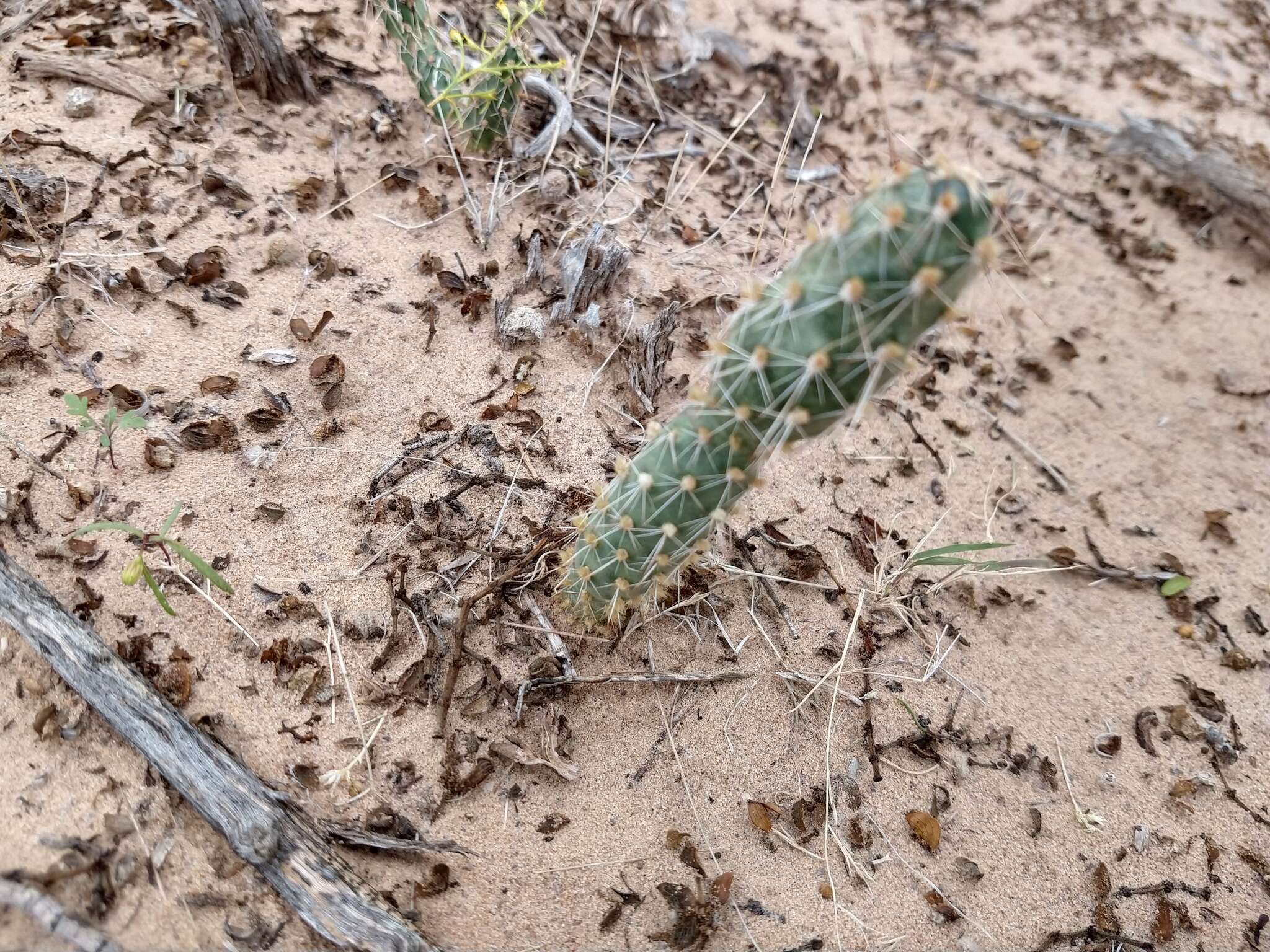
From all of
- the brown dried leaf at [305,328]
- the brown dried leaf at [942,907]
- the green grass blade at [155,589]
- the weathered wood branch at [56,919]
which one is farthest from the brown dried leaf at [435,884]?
the brown dried leaf at [305,328]

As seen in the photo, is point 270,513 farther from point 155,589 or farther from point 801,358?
point 801,358

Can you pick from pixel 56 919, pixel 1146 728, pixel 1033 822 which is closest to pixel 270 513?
pixel 56 919

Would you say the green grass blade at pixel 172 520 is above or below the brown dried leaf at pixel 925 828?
above

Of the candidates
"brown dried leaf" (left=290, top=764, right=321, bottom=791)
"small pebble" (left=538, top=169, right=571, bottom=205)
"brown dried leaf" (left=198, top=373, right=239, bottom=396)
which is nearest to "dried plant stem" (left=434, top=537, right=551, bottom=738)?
"brown dried leaf" (left=290, top=764, right=321, bottom=791)

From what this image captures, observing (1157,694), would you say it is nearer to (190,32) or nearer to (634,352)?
(634,352)

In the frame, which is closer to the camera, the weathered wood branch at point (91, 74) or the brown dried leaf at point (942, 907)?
the brown dried leaf at point (942, 907)

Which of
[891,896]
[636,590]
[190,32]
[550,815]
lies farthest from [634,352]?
[190,32]

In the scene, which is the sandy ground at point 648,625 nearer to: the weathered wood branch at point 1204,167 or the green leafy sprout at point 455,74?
the green leafy sprout at point 455,74

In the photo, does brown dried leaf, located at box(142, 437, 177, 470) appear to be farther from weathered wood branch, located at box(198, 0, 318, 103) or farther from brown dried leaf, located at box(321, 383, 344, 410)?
weathered wood branch, located at box(198, 0, 318, 103)
